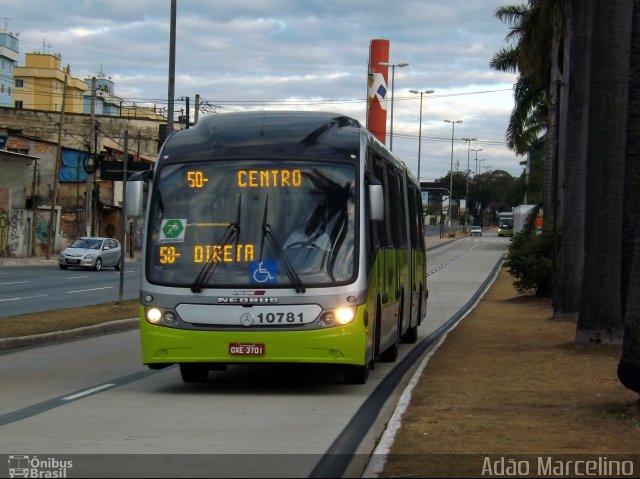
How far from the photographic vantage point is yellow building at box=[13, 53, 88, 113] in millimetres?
117250

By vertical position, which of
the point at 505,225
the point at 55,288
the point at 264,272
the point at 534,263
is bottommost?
the point at 55,288

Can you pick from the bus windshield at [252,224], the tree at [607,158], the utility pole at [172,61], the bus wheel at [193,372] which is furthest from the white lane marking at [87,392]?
the utility pole at [172,61]

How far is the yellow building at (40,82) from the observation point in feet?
385

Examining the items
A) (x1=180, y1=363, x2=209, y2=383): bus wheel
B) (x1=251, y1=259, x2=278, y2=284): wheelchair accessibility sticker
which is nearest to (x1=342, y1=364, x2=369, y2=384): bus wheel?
(x1=251, y1=259, x2=278, y2=284): wheelchair accessibility sticker

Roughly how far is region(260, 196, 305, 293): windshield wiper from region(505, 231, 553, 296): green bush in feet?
86.3

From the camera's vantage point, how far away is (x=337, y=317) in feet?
40.6

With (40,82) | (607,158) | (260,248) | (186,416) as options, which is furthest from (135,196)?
(40,82)

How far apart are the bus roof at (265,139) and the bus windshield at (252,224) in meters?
0.14

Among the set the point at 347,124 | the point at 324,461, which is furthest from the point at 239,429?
the point at 347,124

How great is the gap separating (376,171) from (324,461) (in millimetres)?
6838

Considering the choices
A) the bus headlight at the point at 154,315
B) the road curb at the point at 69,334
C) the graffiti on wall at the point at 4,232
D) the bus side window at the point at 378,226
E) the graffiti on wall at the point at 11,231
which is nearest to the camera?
the bus headlight at the point at 154,315

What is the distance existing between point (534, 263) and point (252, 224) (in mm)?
26650

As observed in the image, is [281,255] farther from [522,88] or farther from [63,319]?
[522,88]

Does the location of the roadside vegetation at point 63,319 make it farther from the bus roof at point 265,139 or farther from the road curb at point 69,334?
Result: the bus roof at point 265,139
